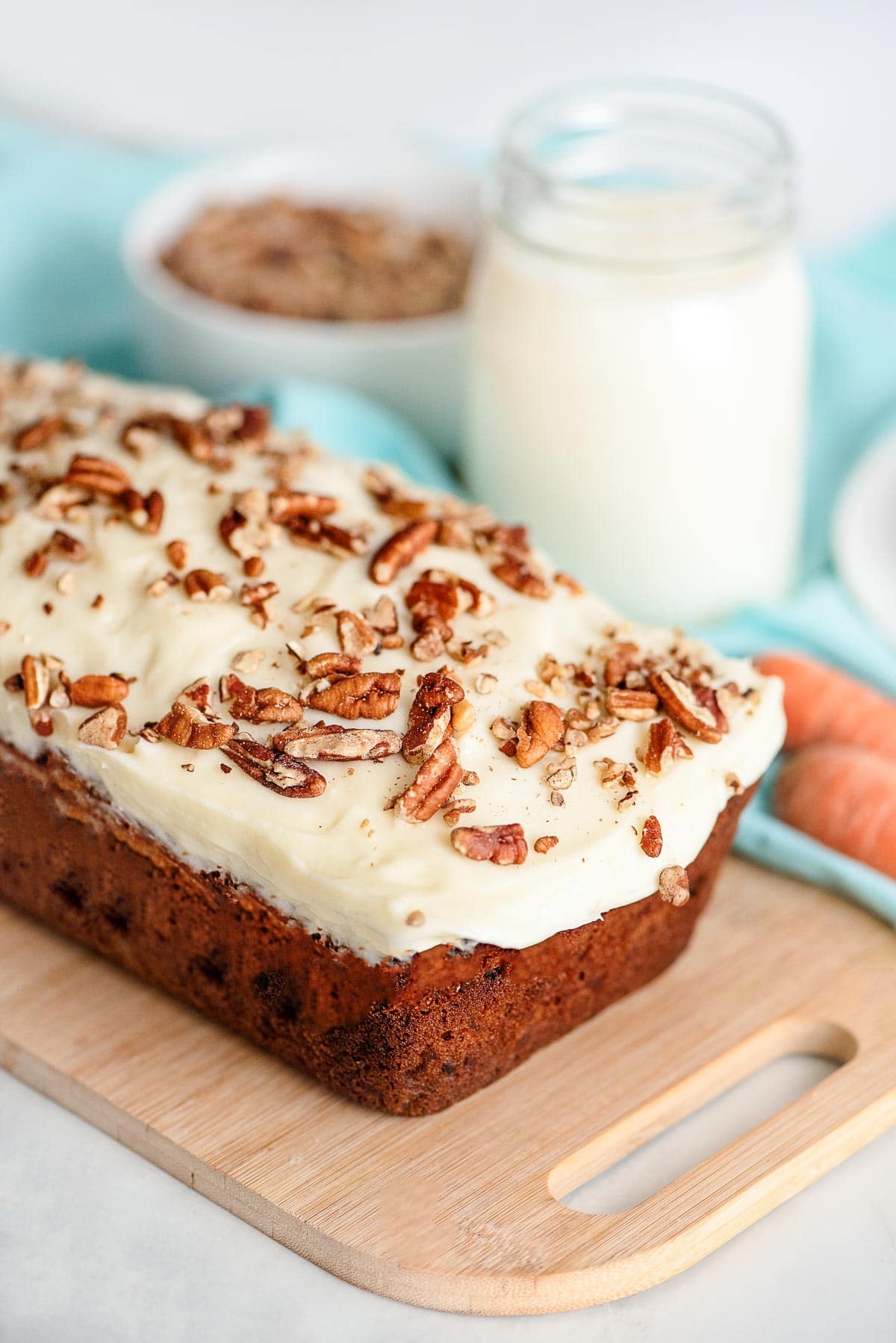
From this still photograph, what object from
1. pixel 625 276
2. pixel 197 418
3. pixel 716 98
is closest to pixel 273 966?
pixel 197 418

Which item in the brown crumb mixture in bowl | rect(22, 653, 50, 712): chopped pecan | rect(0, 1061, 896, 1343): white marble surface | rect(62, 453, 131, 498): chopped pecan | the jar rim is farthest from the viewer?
the brown crumb mixture in bowl

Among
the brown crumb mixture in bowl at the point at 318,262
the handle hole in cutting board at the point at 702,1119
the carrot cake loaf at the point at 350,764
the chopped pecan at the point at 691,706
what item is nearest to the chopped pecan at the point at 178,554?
the carrot cake loaf at the point at 350,764

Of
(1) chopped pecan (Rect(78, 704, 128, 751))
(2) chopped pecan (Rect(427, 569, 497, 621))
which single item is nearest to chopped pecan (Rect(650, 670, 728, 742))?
(2) chopped pecan (Rect(427, 569, 497, 621))

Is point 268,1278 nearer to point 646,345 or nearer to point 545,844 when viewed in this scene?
point 545,844

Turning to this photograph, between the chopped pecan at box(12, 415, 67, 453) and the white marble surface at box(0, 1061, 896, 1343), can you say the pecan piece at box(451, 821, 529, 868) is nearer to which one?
the white marble surface at box(0, 1061, 896, 1343)

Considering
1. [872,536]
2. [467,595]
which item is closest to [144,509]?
[467,595]
